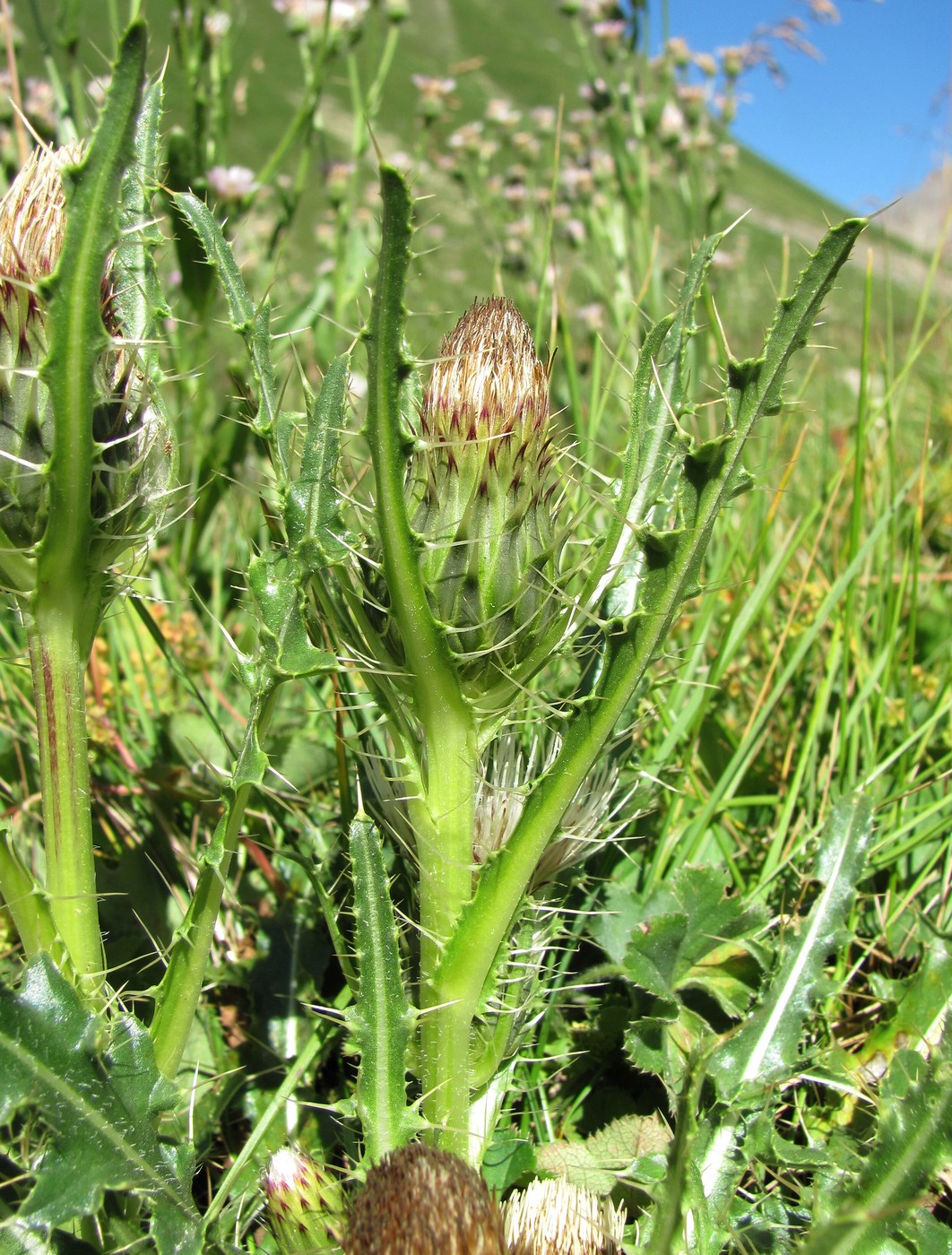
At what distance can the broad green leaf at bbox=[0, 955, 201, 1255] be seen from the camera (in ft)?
2.72

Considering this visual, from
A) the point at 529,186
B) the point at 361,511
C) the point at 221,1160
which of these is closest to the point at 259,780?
the point at 361,511

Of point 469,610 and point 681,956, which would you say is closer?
point 469,610

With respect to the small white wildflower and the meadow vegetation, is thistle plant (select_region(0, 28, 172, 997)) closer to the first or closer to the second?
the meadow vegetation

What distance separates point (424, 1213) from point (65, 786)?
1.71 ft

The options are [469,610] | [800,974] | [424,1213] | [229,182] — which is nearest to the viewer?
[424,1213]

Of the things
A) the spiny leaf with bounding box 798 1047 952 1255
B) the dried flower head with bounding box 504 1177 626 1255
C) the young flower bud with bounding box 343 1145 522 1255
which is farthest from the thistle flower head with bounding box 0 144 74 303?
the spiny leaf with bounding box 798 1047 952 1255

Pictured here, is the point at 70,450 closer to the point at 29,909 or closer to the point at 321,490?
the point at 321,490

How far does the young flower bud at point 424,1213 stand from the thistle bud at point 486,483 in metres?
0.45

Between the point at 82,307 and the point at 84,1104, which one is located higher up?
the point at 82,307

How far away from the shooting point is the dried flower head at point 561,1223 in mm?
896

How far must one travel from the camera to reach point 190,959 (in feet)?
3.16

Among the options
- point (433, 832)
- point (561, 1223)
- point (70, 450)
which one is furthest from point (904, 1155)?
point (70, 450)

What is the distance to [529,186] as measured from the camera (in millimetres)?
4824

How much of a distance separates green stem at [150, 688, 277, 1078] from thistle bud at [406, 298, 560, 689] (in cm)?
24
